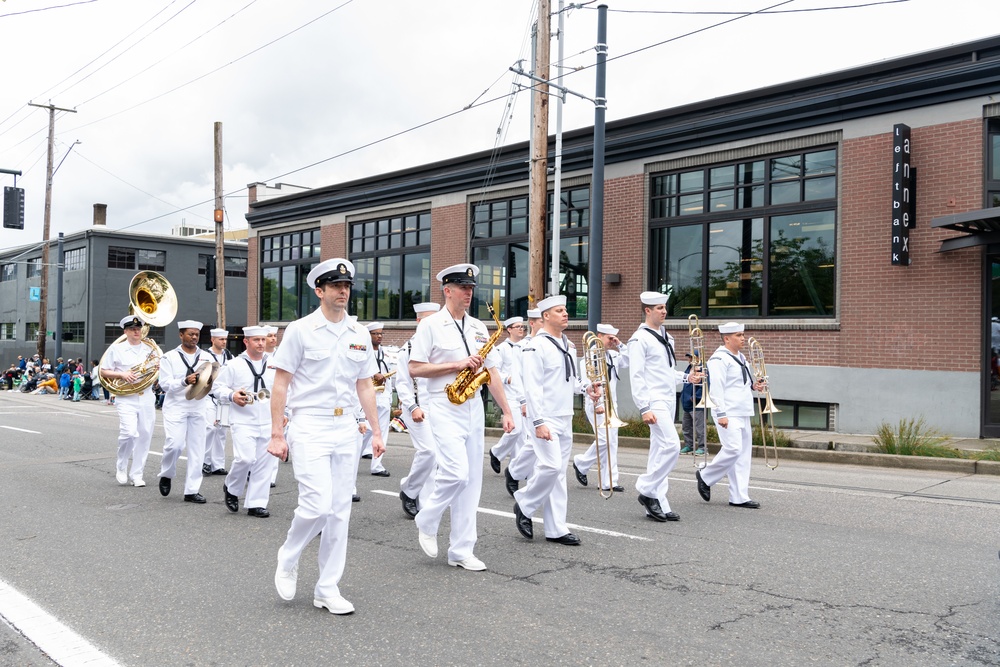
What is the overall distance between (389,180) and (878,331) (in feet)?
50.6

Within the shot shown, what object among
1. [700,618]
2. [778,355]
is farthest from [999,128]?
[700,618]

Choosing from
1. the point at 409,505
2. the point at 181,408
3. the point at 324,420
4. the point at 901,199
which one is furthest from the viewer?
the point at 901,199

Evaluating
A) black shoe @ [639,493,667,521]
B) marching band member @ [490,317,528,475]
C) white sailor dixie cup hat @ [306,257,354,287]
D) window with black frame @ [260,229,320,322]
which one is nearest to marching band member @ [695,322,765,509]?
black shoe @ [639,493,667,521]

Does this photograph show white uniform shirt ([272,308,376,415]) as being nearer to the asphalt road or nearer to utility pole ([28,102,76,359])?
the asphalt road

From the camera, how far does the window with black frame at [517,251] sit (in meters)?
21.4

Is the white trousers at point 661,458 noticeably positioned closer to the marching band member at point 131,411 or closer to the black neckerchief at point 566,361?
the black neckerchief at point 566,361

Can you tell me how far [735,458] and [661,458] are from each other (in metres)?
1.09

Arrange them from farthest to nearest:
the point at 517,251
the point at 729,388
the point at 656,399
Result: the point at 517,251 < the point at 729,388 < the point at 656,399

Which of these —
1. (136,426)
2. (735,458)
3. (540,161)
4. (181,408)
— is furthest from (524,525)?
(540,161)

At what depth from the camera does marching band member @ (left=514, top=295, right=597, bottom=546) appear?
7230 mm

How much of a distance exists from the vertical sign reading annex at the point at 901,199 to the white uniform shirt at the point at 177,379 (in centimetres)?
1184

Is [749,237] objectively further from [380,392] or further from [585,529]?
[585,529]

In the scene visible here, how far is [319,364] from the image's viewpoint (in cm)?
566

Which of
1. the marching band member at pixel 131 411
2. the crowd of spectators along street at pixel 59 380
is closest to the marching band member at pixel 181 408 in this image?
the marching band member at pixel 131 411
